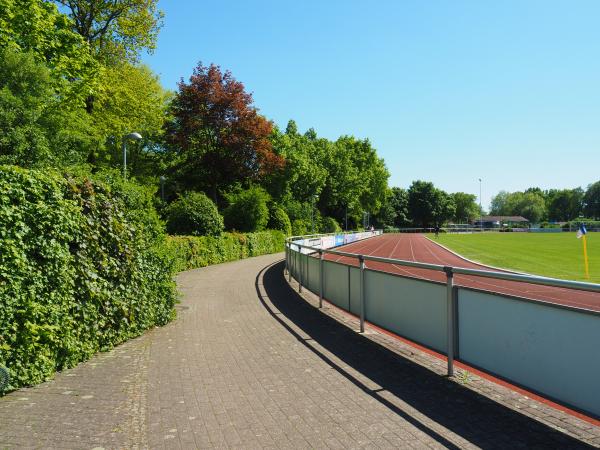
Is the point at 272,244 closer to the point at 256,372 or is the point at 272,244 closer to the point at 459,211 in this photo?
the point at 256,372

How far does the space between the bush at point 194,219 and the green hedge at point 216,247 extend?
2.41 ft

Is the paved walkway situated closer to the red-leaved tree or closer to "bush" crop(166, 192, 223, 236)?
"bush" crop(166, 192, 223, 236)

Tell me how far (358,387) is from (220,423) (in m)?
1.62

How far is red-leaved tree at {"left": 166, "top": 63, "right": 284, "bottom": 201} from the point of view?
3616 centimetres

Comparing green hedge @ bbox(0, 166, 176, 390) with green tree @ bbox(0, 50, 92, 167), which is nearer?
green hedge @ bbox(0, 166, 176, 390)

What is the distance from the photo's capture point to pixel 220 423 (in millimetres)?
4223

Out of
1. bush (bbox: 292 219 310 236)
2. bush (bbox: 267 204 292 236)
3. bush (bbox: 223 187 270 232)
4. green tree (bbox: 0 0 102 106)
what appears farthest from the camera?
bush (bbox: 292 219 310 236)

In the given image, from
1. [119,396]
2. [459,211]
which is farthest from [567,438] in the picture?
[459,211]

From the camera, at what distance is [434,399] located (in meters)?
4.71

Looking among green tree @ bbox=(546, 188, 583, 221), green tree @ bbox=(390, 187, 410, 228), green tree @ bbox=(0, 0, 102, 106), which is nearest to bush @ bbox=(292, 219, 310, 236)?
green tree @ bbox=(0, 0, 102, 106)

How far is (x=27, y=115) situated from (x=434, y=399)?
1747cm

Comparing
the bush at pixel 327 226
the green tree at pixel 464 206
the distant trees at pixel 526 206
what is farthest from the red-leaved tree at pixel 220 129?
the distant trees at pixel 526 206

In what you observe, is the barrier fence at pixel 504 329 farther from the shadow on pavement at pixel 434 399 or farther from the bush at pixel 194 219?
the bush at pixel 194 219

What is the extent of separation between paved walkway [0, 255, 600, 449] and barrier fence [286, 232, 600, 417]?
365 mm
